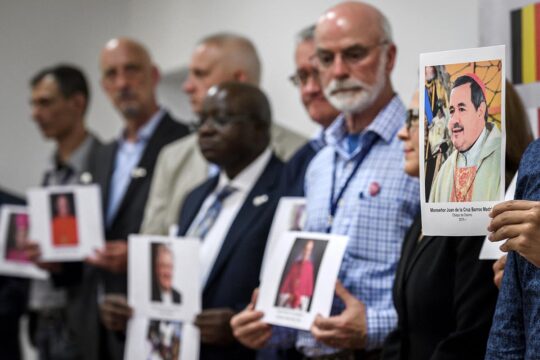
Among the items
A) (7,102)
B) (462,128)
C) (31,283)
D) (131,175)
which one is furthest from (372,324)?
(7,102)

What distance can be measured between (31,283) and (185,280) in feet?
7.04

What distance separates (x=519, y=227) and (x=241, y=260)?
6.35 ft

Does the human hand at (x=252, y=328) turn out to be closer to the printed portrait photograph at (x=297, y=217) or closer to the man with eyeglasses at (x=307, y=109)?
the printed portrait photograph at (x=297, y=217)

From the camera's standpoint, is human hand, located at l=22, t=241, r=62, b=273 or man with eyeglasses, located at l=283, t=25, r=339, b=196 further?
human hand, located at l=22, t=241, r=62, b=273

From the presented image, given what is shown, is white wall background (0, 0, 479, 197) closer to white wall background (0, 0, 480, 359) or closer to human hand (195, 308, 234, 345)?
white wall background (0, 0, 480, 359)

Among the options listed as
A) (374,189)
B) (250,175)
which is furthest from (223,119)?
(374,189)

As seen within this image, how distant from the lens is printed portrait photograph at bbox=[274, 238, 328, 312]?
2.89 meters

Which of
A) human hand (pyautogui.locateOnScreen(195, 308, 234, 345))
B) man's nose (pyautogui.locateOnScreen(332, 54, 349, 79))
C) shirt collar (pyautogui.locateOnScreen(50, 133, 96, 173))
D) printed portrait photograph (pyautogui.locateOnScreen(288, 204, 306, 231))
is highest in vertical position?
man's nose (pyautogui.locateOnScreen(332, 54, 349, 79))

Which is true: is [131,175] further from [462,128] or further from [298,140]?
[462,128]

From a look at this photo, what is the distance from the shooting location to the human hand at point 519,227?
69.3 inches

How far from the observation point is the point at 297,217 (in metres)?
3.33

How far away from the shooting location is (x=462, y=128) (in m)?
2.02

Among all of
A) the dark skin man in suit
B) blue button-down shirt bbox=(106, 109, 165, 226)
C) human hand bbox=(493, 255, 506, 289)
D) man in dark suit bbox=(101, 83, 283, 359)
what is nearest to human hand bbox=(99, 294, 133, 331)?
man in dark suit bbox=(101, 83, 283, 359)

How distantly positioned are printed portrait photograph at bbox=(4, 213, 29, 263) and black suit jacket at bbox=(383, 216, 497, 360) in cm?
316
